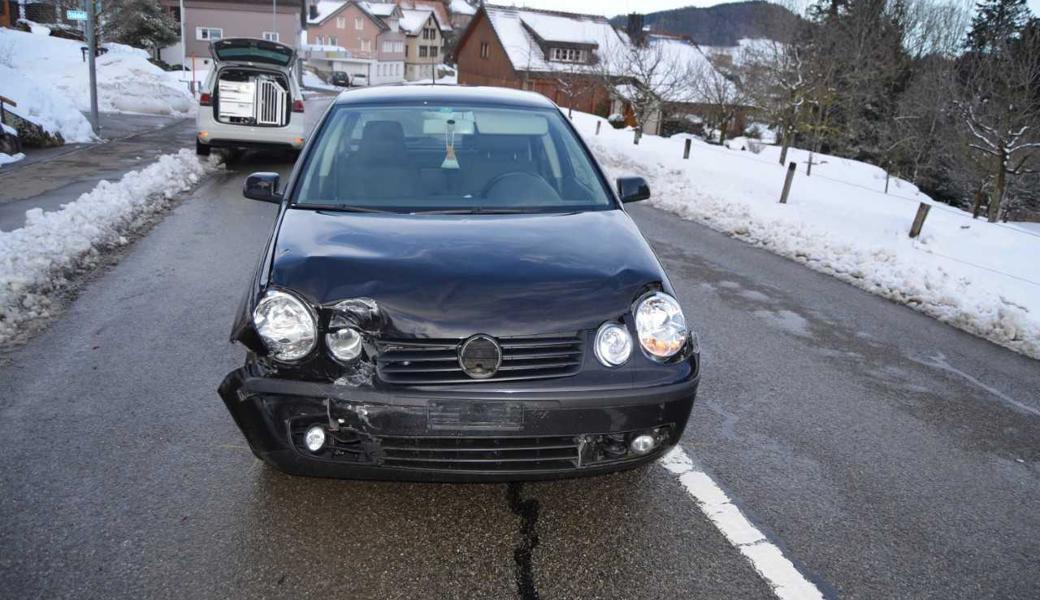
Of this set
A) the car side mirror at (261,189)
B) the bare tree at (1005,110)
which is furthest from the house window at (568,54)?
the car side mirror at (261,189)

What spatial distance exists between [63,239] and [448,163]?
4574 mm

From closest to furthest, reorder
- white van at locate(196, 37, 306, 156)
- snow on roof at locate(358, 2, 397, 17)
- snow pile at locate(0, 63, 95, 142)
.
→ white van at locate(196, 37, 306, 156), snow pile at locate(0, 63, 95, 142), snow on roof at locate(358, 2, 397, 17)

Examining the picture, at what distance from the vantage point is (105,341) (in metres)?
4.84

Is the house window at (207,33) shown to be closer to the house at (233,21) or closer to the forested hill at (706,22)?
the house at (233,21)

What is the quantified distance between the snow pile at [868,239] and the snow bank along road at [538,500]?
172 cm

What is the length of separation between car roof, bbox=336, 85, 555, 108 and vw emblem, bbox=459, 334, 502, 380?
91.6 inches

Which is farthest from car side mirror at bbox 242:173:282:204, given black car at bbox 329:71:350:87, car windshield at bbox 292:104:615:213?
black car at bbox 329:71:350:87

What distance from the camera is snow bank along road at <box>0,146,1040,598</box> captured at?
2.64 metres

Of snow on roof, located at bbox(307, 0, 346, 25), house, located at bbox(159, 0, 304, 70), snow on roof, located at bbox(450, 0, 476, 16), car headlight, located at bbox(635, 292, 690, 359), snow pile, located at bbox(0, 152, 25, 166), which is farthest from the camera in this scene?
snow on roof, located at bbox(450, 0, 476, 16)

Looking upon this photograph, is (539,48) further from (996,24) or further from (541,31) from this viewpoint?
(996,24)

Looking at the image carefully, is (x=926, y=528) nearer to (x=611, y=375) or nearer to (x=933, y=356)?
(x=611, y=375)

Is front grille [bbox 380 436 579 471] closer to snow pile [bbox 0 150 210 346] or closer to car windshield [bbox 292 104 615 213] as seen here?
car windshield [bbox 292 104 615 213]

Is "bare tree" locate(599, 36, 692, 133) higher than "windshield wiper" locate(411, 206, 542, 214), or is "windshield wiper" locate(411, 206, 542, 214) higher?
"bare tree" locate(599, 36, 692, 133)

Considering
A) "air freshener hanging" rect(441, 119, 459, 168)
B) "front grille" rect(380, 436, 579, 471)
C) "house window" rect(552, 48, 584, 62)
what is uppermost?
"house window" rect(552, 48, 584, 62)
